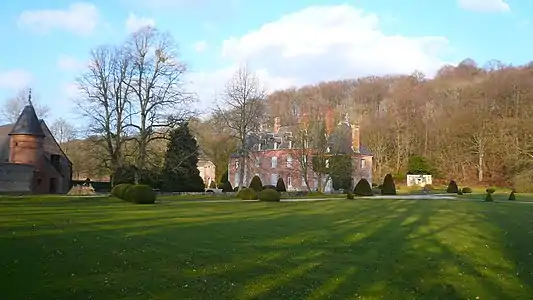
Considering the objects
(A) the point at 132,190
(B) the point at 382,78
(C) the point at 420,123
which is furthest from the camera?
(B) the point at 382,78

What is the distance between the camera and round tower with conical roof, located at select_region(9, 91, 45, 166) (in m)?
43.4

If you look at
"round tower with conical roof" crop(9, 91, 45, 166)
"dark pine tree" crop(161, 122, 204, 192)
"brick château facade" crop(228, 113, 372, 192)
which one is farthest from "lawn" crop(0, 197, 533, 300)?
A: "brick château facade" crop(228, 113, 372, 192)

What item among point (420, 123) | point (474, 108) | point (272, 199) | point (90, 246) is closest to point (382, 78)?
point (420, 123)

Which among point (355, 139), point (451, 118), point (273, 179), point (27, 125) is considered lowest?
point (273, 179)

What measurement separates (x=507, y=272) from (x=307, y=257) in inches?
177

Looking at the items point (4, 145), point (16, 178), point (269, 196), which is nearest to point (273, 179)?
point (269, 196)

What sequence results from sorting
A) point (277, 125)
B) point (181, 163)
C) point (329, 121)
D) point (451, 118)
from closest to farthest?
1. point (181, 163)
2. point (329, 121)
3. point (451, 118)
4. point (277, 125)

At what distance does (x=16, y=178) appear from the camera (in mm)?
42781

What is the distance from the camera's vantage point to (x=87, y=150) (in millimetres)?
A: 39500

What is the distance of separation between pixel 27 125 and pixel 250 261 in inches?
1520

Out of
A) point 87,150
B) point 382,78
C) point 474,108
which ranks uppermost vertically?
point 382,78

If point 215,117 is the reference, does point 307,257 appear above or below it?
below

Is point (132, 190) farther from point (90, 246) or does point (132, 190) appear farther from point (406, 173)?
point (406, 173)

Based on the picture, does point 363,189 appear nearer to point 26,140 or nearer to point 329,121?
point 329,121
